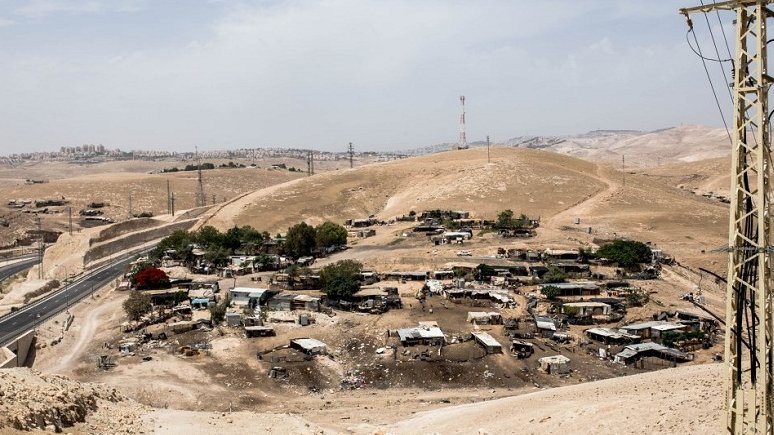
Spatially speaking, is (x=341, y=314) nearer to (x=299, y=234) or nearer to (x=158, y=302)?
(x=158, y=302)

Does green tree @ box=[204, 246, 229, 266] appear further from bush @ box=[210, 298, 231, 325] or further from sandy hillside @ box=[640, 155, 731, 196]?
sandy hillside @ box=[640, 155, 731, 196]

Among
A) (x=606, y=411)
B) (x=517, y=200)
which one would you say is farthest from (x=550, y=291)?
(x=517, y=200)

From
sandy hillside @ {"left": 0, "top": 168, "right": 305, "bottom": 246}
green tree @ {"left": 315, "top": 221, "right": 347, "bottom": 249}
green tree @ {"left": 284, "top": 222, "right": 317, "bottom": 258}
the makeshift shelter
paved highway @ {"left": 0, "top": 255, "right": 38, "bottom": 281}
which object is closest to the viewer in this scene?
the makeshift shelter

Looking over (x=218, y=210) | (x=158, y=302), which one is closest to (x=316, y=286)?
(x=158, y=302)

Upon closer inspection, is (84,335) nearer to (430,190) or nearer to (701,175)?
(430,190)

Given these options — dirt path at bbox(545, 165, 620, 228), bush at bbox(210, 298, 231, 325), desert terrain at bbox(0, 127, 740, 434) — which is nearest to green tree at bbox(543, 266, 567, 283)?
desert terrain at bbox(0, 127, 740, 434)

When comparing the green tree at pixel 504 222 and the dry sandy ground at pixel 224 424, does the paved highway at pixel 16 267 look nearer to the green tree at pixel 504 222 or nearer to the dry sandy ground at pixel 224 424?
the green tree at pixel 504 222
